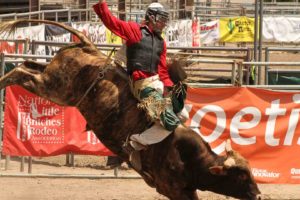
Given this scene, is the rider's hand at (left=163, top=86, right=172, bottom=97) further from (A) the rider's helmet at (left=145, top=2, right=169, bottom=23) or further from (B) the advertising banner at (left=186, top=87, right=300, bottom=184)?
(B) the advertising banner at (left=186, top=87, right=300, bottom=184)

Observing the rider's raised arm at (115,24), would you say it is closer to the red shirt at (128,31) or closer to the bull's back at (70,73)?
the red shirt at (128,31)

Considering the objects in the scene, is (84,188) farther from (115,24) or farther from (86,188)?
(115,24)

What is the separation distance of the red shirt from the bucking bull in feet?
0.97

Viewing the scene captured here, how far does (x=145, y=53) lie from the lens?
6.70m

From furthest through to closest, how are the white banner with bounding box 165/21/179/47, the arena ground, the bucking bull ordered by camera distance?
the white banner with bounding box 165/21/179/47, the arena ground, the bucking bull

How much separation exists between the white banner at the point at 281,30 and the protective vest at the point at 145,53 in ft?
71.4

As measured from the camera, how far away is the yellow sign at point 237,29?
2517cm

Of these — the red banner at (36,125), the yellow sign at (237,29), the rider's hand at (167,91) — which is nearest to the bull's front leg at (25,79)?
the rider's hand at (167,91)

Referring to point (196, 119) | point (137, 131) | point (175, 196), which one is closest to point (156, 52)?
point (137, 131)

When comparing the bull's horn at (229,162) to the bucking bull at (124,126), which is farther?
the bucking bull at (124,126)

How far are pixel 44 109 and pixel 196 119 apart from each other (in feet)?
6.58

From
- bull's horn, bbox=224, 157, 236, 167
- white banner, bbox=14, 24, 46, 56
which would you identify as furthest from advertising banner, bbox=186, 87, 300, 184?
white banner, bbox=14, 24, 46, 56

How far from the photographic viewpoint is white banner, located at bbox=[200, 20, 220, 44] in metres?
25.3

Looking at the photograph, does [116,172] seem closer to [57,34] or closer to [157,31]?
[157,31]
